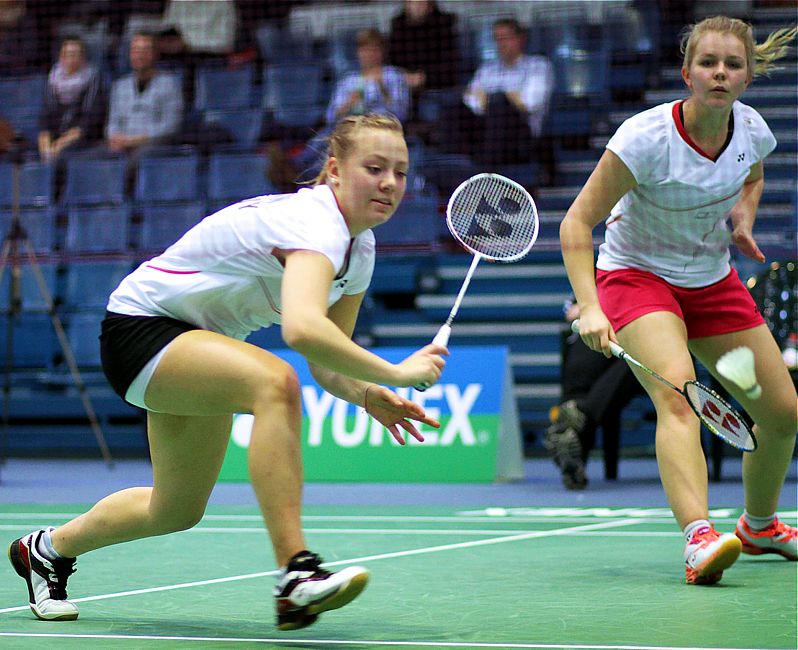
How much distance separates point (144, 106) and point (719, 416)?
30.7 ft

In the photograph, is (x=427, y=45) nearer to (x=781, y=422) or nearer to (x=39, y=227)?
(x=39, y=227)

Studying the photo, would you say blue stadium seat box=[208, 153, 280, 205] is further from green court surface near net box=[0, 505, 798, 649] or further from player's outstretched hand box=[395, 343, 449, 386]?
player's outstretched hand box=[395, 343, 449, 386]

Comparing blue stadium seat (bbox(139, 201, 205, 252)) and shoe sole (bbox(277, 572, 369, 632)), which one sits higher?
blue stadium seat (bbox(139, 201, 205, 252))

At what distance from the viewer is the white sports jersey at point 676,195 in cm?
430

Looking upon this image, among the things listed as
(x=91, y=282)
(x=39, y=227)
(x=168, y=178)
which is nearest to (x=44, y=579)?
(x=91, y=282)

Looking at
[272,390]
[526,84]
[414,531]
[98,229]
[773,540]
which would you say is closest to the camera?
[272,390]

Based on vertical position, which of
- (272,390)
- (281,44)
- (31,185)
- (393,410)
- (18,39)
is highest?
(18,39)

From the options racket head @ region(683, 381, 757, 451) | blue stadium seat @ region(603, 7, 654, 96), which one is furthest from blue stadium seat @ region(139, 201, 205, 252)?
racket head @ region(683, 381, 757, 451)

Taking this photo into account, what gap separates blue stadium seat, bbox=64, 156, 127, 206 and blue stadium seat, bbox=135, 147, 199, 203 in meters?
0.21

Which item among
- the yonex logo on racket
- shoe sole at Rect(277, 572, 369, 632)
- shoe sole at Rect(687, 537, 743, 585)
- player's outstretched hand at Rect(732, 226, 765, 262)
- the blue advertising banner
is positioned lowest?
the blue advertising banner

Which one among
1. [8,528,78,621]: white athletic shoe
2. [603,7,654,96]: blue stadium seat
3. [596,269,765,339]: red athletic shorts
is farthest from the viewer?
[603,7,654,96]: blue stadium seat

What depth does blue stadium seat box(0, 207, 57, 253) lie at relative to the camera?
1188 centimetres

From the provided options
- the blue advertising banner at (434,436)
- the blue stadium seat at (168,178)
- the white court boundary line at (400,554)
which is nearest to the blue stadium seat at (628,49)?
the blue stadium seat at (168,178)

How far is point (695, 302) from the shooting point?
4453 millimetres
